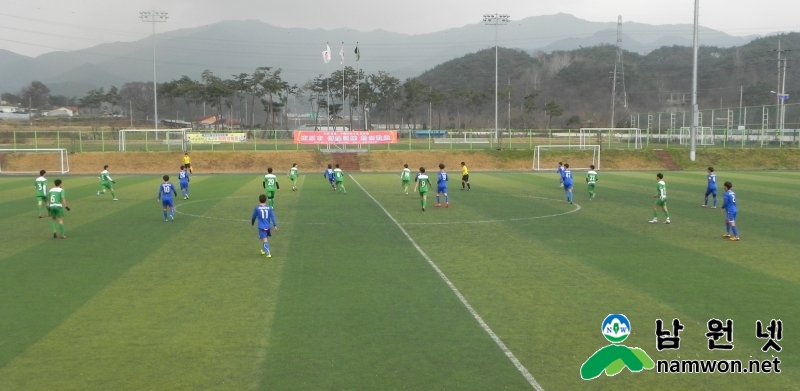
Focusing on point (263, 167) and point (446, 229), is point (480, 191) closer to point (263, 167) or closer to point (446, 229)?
point (446, 229)

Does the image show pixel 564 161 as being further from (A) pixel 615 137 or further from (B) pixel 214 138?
(B) pixel 214 138

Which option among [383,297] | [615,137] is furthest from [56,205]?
[615,137]

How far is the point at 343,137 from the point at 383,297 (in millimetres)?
51822

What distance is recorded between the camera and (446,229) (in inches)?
884

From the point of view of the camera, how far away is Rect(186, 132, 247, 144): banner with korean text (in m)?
65.6

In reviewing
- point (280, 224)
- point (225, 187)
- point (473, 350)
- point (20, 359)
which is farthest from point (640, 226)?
point (225, 187)

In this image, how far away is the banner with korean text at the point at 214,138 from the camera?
65.6 metres

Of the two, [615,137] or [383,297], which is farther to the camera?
[615,137]

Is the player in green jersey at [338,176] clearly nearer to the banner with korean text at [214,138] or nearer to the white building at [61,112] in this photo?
the banner with korean text at [214,138]

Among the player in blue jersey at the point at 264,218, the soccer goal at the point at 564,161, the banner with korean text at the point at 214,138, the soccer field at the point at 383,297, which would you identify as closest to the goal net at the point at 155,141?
the banner with korean text at the point at 214,138

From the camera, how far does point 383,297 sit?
44.1ft

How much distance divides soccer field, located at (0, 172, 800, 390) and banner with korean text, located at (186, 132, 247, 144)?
1601 inches

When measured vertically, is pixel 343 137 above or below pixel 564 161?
above

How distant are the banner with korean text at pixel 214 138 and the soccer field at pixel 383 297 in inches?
1601
